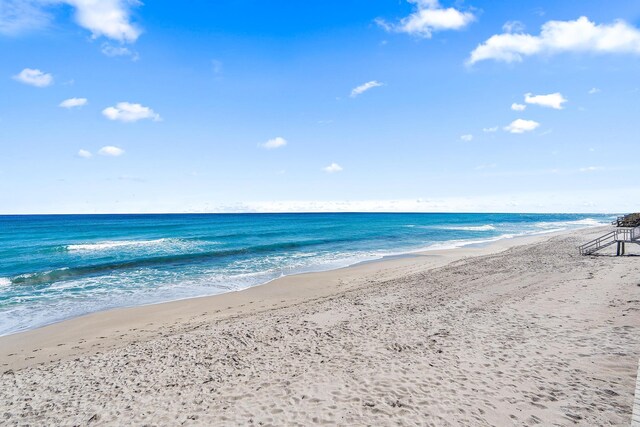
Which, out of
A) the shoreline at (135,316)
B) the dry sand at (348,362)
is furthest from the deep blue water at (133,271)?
the dry sand at (348,362)

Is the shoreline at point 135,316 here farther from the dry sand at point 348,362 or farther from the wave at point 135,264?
the wave at point 135,264

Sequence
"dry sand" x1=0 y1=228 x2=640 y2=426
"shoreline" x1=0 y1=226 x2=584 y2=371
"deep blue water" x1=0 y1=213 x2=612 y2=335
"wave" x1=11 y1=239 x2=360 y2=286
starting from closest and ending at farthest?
1. "dry sand" x1=0 y1=228 x2=640 y2=426
2. "shoreline" x1=0 y1=226 x2=584 y2=371
3. "deep blue water" x1=0 y1=213 x2=612 y2=335
4. "wave" x1=11 y1=239 x2=360 y2=286

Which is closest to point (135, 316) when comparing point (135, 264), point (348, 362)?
point (348, 362)

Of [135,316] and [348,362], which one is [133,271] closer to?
[135,316]

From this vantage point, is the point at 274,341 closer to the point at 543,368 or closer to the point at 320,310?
the point at 320,310

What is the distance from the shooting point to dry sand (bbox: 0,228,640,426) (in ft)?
22.5

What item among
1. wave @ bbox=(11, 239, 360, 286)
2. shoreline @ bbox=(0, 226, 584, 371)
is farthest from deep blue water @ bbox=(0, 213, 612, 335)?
shoreline @ bbox=(0, 226, 584, 371)

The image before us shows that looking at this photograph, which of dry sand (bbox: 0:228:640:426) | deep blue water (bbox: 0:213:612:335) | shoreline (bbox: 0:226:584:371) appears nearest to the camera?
dry sand (bbox: 0:228:640:426)

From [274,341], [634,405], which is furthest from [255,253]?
[634,405]

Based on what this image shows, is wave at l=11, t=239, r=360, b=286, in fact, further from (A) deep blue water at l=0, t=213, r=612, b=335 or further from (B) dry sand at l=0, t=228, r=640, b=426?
(B) dry sand at l=0, t=228, r=640, b=426

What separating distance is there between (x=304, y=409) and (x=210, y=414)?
72.3 inches

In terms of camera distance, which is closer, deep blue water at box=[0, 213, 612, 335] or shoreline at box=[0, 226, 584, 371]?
shoreline at box=[0, 226, 584, 371]

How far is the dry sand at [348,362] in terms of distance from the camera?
6844mm

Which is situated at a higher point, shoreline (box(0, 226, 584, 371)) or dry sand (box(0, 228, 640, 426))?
dry sand (box(0, 228, 640, 426))
